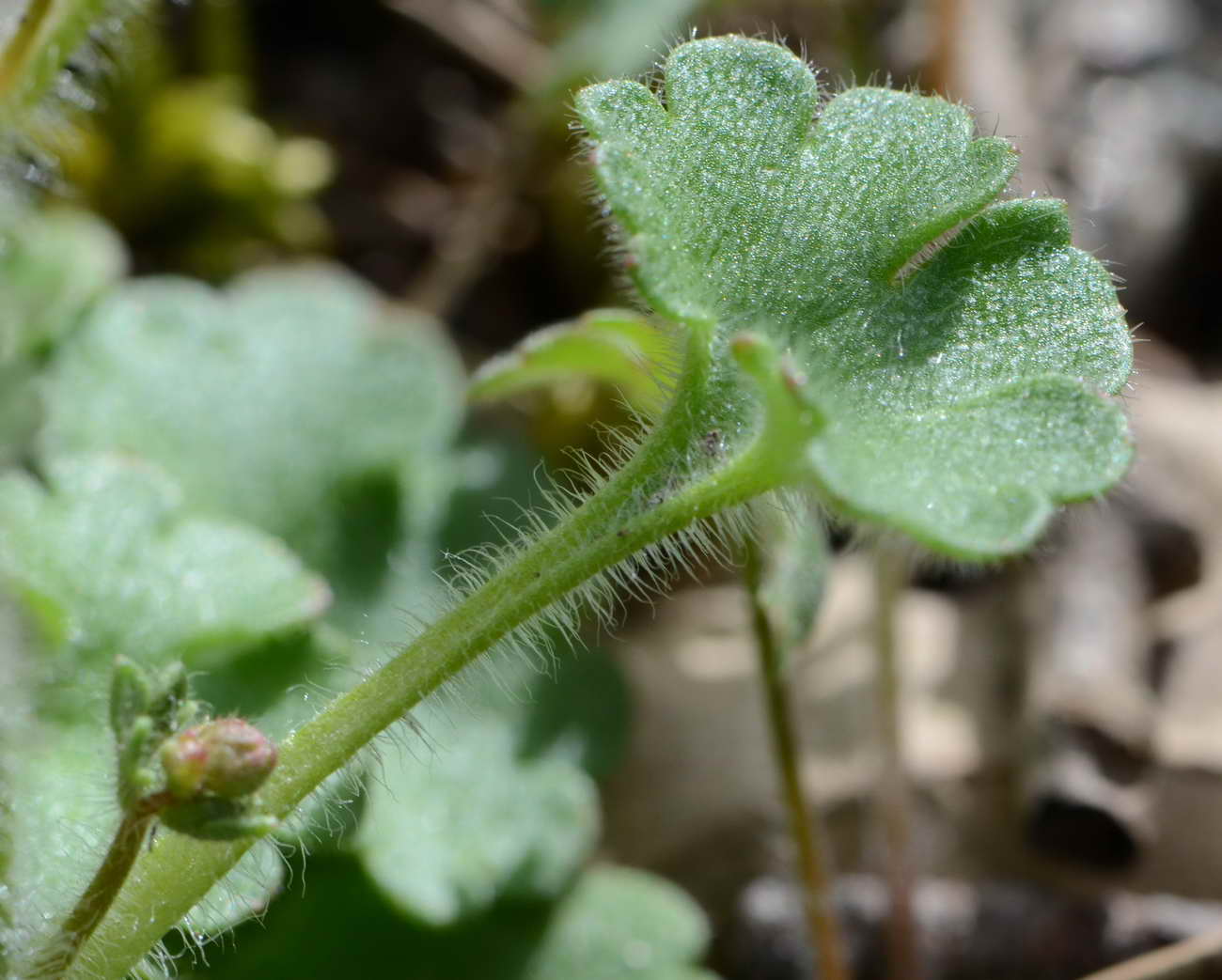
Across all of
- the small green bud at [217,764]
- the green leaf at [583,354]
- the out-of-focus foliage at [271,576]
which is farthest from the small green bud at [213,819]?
the green leaf at [583,354]

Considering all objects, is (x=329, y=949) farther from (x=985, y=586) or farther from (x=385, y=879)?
(x=985, y=586)

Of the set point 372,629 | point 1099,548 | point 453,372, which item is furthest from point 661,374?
point 1099,548

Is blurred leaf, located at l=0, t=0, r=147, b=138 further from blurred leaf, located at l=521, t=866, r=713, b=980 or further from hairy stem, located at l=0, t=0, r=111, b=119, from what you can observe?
blurred leaf, located at l=521, t=866, r=713, b=980

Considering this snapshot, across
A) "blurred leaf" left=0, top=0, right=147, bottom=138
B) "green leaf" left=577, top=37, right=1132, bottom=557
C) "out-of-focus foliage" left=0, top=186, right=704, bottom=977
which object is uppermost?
"green leaf" left=577, top=37, right=1132, bottom=557

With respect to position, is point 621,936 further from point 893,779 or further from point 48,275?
point 48,275

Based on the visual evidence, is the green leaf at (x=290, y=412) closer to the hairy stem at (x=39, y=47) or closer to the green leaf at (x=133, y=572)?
the green leaf at (x=133, y=572)

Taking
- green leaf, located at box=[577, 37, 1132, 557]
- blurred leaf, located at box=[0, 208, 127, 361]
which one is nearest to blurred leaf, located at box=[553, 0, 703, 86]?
blurred leaf, located at box=[0, 208, 127, 361]

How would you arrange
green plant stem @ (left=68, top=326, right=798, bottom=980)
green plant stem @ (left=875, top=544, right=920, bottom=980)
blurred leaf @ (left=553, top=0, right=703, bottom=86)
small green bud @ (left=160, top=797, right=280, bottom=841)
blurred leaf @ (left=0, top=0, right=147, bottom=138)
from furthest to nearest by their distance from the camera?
blurred leaf @ (left=553, top=0, right=703, bottom=86) < green plant stem @ (left=875, top=544, right=920, bottom=980) < blurred leaf @ (left=0, top=0, right=147, bottom=138) < green plant stem @ (left=68, top=326, right=798, bottom=980) < small green bud @ (left=160, top=797, right=280, bottom=841)
